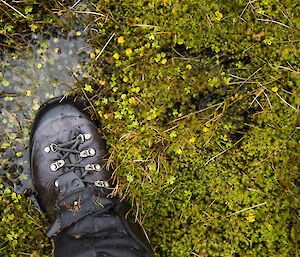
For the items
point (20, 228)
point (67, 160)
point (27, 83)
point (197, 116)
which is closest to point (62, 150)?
point (67, 160)

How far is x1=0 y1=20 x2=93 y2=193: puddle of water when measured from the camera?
3414mm

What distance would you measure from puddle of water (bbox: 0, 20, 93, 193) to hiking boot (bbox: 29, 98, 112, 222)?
26 centimetres

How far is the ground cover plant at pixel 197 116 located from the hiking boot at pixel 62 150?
0.89ft

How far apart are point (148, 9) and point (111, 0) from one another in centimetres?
56

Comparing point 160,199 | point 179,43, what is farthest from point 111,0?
point 160,199

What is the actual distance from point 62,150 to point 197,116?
1969mm

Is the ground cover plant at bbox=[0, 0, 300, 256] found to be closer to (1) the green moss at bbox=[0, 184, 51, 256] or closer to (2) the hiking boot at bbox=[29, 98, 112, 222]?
(1) the green moss at bbox=[0, 184, 51, 256]

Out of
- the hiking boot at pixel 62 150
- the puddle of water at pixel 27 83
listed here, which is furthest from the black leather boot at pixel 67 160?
the puddle of water at pixel 27 83

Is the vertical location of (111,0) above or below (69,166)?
above

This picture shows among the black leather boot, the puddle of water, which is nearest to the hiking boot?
Result: the black leather boot

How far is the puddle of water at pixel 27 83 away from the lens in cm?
341

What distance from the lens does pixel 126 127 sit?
3357 mm

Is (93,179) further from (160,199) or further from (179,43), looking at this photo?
(179,43)

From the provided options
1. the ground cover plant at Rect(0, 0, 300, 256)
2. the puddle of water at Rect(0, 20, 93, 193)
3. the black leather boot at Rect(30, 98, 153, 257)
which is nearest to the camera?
the black leather boot at Rect(30, 98, 153, 257)
